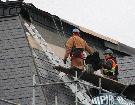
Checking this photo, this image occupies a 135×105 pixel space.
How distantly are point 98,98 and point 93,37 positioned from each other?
8280mm

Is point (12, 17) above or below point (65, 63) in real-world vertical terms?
above

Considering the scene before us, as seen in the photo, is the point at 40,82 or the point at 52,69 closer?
the point at 40,82

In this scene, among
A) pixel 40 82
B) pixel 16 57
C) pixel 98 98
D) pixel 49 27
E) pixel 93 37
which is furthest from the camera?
pixel 93 37

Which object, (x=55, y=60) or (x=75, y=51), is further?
(x=55, y=60)

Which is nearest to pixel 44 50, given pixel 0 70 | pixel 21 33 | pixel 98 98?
pixel 21 33

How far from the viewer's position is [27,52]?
53.0 feet

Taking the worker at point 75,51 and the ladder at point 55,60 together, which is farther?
the worker at point 75,51

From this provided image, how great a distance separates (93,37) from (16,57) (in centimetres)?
656

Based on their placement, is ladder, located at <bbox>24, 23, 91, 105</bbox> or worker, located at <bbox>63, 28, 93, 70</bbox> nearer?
ladder, located at <bbox>24, 23, 91, 105</bbox>

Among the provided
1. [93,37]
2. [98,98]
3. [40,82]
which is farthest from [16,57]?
[93,37]

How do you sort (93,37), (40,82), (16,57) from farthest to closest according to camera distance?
(93,37), (16,57), (40,82)

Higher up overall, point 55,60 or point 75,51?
point 75,51

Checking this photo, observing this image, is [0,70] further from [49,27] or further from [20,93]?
[49,27]

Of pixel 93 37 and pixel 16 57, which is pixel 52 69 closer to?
pixel 16 57
